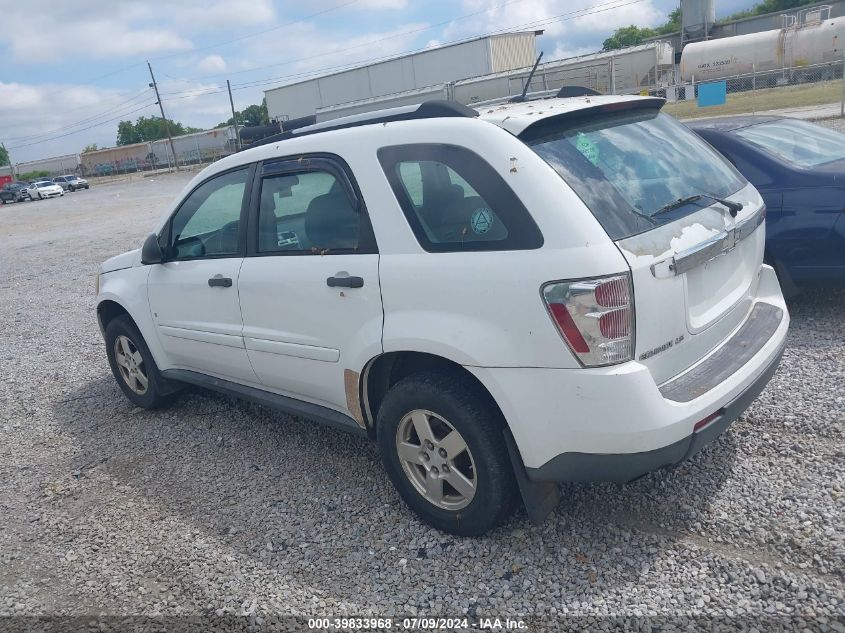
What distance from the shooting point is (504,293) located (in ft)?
8.93

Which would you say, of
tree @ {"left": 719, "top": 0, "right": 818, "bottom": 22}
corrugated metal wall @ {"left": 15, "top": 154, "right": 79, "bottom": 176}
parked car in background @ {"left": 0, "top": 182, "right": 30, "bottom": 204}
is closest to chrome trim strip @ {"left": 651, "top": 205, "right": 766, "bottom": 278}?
parked car in background @ {"left": 0, "top": 182, "right": 30, "bottom": 204}

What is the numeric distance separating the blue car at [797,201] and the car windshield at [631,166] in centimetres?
187

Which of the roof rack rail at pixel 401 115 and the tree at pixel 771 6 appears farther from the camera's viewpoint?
→ the tree at pixel 771 6

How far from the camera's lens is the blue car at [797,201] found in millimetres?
5070

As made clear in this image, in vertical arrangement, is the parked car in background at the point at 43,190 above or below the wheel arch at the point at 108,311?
below

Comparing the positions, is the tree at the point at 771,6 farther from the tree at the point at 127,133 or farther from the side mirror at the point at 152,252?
the tree at the point at 127,133

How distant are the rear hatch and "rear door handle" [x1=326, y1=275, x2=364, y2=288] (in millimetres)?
1004

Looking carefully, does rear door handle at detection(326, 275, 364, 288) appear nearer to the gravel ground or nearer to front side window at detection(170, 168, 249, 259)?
front side window at detection(170, 168, 249, 259)

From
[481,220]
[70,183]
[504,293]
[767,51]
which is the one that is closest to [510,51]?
[767,51]

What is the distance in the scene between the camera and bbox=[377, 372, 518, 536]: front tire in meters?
2.95

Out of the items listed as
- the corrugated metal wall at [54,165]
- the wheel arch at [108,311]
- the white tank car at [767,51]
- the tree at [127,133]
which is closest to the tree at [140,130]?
the tree at [127,133]

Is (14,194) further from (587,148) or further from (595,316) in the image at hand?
(595,316)

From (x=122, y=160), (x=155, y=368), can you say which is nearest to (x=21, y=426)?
(x=155, y=368)

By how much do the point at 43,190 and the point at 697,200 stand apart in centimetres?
5467
